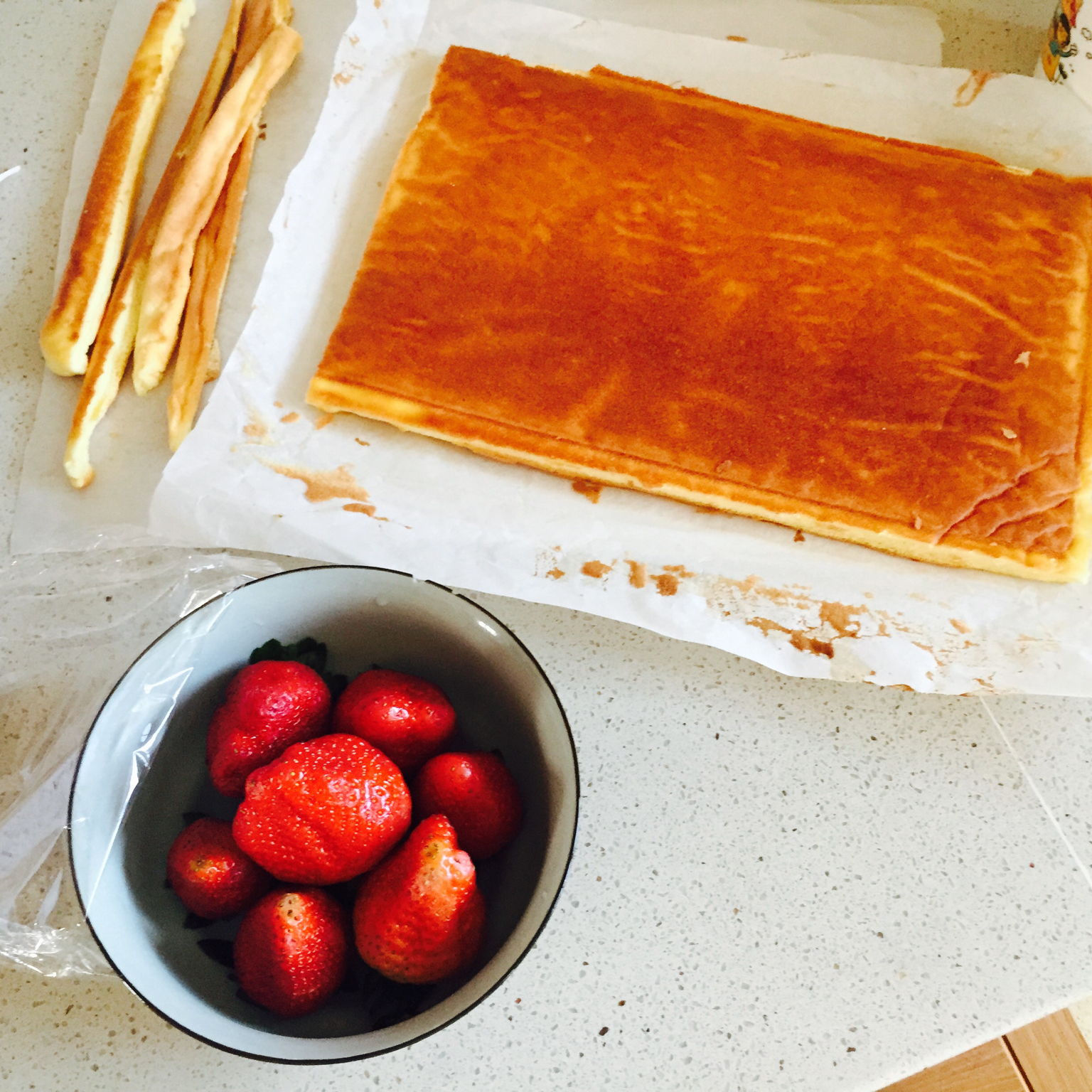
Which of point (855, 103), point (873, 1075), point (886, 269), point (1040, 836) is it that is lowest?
point (873, 1075)

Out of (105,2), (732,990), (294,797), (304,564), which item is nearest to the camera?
(294,797)

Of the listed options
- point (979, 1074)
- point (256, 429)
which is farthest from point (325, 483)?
point (979, 1074)

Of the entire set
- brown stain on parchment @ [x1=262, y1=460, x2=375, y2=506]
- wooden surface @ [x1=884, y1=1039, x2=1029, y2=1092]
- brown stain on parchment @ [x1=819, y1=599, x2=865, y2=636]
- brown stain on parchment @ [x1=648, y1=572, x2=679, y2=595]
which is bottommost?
wooden surface @ [x1=884, y1=1039, x2=1029, y2=1092]

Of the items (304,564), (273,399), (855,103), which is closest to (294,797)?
(304,564)

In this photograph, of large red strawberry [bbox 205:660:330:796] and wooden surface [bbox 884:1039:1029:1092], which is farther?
wooden surface [bbox 884:1039:1029:1092]

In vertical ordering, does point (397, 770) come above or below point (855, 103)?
below

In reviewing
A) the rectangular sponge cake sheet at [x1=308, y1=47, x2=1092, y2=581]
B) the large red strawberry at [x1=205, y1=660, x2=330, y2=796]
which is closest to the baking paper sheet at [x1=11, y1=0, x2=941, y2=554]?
the rectangular sponge cake sheet at [x1=308, y1=47, x2=1092, y2=581]

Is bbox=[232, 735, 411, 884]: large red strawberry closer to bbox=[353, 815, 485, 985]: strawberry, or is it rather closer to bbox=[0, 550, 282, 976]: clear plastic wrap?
bbox=[353, 815, 485, 985]: strawberry

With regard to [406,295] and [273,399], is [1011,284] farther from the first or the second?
[273,399]
